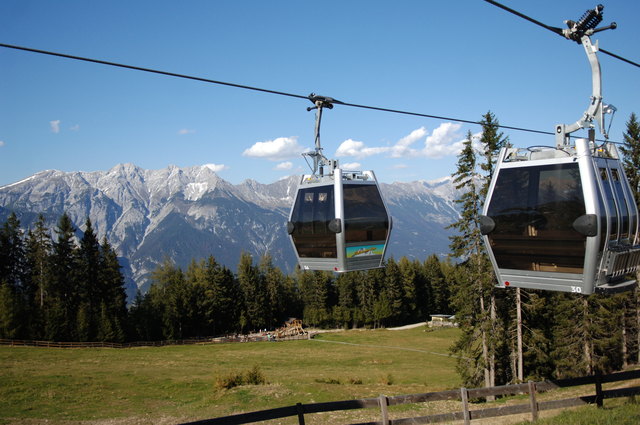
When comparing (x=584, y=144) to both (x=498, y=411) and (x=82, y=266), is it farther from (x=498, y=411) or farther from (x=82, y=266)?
(x=82, y=266)

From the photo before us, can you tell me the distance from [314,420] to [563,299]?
2565cm

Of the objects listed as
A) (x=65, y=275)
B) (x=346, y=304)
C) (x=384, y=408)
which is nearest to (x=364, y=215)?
(x=384, y=408)

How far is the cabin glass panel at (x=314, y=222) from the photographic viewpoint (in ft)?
41.6

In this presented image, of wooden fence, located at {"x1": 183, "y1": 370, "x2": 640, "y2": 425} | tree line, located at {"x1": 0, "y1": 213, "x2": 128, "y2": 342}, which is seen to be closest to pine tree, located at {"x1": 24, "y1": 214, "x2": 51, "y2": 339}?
tree line, located at {"x1": 0, "y1": 213, "x2": 128, "y2": 342}

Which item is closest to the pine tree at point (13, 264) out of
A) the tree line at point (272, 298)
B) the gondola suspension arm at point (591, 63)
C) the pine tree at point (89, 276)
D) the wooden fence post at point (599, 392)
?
the pine tree at point (89, 276)

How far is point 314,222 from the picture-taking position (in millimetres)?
12945

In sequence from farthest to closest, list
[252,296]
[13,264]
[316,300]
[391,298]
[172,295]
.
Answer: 1. [316,300]
2. [391,298]
3. [252,296]
4. [172,295]
5. [13,264]

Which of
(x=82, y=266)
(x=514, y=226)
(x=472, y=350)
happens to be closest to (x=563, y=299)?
(x=472, y=350)

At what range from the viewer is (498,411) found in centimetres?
1212

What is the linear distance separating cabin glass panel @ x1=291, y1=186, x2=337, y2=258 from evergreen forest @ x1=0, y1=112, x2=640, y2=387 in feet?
49.7

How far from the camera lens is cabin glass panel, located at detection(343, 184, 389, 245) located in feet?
41.1

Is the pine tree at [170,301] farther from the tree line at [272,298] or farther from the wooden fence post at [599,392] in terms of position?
the wooden fence post at [599,392]

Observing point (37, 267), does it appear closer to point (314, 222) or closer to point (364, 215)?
point (314, 222)

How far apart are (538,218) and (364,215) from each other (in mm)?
4774
